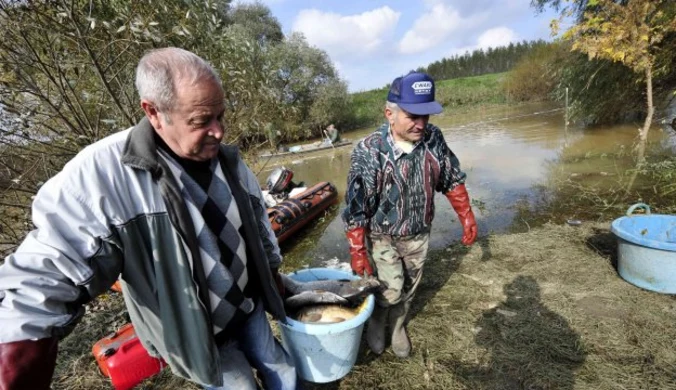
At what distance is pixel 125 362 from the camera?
7.86ft

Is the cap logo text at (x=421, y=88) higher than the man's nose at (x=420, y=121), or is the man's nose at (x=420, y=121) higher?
the cap logo text at (x=421, y=88)

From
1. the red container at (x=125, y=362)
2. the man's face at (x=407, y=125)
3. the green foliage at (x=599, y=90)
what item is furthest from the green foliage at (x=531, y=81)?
the red container at (x=125, y=362)

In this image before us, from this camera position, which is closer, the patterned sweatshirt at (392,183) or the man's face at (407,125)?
the man's face at (407,125)

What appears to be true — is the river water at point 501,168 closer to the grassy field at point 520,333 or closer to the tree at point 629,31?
the grassy field at point 520,333

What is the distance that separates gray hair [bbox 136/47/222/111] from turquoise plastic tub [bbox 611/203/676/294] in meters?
3.82

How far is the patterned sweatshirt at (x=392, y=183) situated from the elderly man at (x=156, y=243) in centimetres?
100

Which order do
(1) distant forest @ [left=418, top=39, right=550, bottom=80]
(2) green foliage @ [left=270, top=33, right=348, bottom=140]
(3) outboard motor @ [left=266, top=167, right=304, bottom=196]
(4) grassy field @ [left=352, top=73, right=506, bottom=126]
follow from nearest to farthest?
(3) outboard motor @ [left=266, top=167, right=304, bottom=196], (2) green foliage @ [left=270, top=33, right=348, bottom=140], (4) grassy field @ [left=352, top=73, right=506, bottom=126], (1) distant forest @ [left=418, top=39, right=550, bottom=80]

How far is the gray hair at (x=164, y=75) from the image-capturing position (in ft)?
4.10

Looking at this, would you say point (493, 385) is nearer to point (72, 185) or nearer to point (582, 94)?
point (72, 185)

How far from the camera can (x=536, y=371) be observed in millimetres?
2506

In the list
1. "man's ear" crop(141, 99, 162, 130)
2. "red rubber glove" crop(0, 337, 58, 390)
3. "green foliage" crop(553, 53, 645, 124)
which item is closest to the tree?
"green foliage" crop(553, 53, 645, 124)

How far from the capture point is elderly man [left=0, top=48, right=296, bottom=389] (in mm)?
1016

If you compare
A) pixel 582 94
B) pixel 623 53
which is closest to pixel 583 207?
pixel 623 53

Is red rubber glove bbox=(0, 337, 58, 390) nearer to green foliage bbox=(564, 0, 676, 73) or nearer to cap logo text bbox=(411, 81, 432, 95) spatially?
cap logo text bbox=(411, 81, 432, 95)
